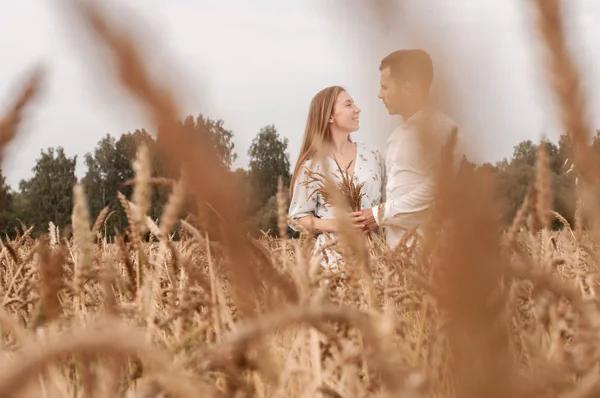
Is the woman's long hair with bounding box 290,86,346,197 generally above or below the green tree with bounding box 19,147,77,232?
below

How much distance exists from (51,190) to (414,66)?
52.0 metres

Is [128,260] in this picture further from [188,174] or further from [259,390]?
[188,174]

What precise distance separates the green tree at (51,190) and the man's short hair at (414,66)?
4858 centimetres

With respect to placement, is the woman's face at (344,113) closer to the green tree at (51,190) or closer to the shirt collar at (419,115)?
the shirt collar at (419,115)

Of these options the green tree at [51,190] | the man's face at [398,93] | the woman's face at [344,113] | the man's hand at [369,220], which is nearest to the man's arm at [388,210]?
the man's hand at [369,220]

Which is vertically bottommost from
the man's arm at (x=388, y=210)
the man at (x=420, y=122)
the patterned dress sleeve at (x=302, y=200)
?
the man at (x=420, y=122)

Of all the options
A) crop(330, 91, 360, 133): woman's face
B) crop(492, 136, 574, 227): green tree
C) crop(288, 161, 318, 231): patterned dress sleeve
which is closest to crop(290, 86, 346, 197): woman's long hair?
crop(330, 91, 360, 133): woman's face

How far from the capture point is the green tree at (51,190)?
47812mm

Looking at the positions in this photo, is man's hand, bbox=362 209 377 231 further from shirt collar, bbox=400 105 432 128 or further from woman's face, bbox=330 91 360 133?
shirt collar, bbox=400 105 432 128

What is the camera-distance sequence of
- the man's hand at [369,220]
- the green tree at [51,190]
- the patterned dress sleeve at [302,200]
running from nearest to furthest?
the man's hand at [369,220] < the patterned dress sleeve at [302,200] < the green tree at [51,190]

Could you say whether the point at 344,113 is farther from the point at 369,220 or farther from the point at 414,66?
the point at 414,66

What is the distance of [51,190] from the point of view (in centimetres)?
4906

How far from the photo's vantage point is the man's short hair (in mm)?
253

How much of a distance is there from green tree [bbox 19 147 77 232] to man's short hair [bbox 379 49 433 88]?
159 feet
